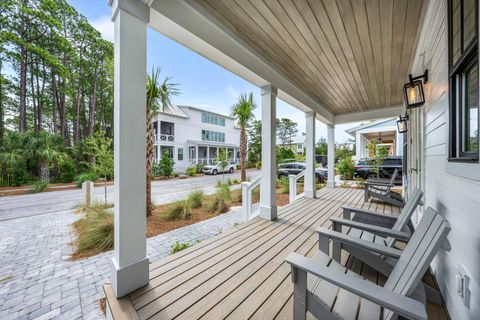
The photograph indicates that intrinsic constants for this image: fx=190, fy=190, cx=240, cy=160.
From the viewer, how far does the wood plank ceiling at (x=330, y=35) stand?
2119 millimetres

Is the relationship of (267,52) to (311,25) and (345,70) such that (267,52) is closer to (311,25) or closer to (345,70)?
(311,25)

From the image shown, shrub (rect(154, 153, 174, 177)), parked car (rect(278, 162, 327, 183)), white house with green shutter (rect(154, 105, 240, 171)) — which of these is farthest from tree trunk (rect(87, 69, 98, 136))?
parked car (rect(278, 162, 327, 183))

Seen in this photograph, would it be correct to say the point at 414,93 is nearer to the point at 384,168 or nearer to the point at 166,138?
the point at 384,168

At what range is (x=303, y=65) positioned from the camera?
3.47 metres

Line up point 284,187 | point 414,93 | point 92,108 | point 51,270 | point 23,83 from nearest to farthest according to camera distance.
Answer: point 414,93 < point 51,270 < point 284,187 < point 23,83 < point 92,108

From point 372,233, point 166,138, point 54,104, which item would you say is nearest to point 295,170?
point 372,233

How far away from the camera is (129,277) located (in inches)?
67.6

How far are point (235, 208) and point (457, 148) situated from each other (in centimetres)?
540

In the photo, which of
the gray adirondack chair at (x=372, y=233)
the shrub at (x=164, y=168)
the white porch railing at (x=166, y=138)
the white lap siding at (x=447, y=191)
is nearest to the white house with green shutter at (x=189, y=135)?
the white porch railing at (x=166, y=138)

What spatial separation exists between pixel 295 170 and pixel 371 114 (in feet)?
16.5

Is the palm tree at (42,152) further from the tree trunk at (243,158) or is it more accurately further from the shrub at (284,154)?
the shrub at (284,154)

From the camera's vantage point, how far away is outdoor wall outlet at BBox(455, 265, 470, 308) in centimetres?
120

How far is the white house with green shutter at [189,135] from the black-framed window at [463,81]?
16278 mm

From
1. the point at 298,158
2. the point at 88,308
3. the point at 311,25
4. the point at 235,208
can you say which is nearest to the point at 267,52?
the point at 311,25
